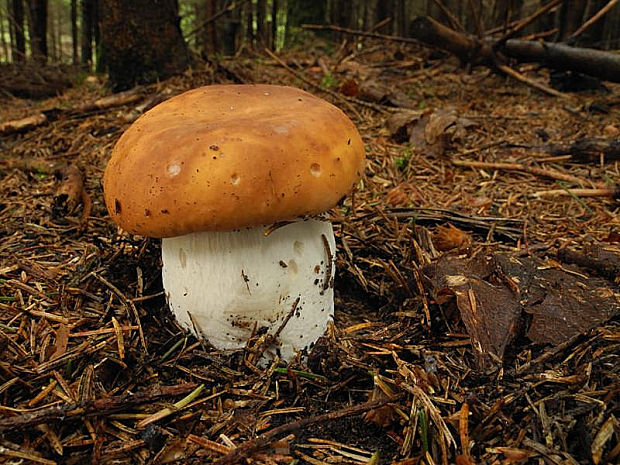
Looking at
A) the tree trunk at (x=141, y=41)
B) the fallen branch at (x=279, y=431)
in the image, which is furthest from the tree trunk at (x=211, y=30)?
the fallen branch at (x=279, y=431)

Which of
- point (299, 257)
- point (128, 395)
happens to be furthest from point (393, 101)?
point (128, 395)

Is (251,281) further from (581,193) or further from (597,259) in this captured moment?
(581,193)

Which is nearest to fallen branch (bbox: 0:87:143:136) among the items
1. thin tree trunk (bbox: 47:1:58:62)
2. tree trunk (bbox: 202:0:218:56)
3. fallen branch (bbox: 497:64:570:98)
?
fallen branch (bbox: 497:64:570:98)

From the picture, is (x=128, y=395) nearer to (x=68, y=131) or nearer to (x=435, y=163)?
(x=435, y=163)

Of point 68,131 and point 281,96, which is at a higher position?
point 281,96

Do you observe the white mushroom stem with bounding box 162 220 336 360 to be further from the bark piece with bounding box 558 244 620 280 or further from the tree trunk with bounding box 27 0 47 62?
the tree trunk with bounding box 27 0 47 62

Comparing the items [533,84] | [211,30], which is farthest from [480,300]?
[211,30]
